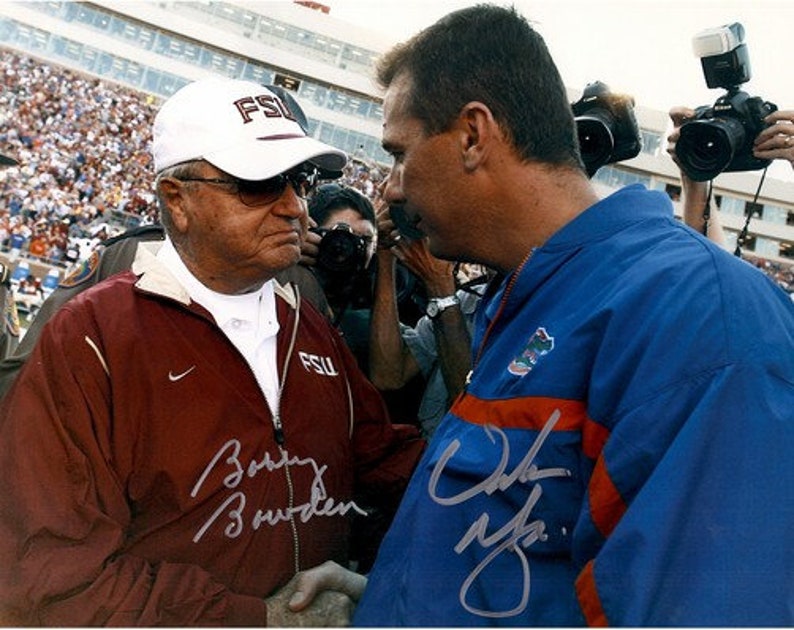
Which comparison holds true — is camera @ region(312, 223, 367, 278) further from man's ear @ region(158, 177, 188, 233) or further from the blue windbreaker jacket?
the blue windbreaker jacket

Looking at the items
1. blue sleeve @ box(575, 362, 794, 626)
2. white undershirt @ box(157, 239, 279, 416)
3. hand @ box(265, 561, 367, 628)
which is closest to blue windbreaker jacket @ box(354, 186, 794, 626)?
blue sleeve @ box(575, 362, 794, 626)

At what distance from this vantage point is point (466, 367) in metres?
2.28

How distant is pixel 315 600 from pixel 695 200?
1747mm

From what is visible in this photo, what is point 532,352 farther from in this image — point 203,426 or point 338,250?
point 338,250

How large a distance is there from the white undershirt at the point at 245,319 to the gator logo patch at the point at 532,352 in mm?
652

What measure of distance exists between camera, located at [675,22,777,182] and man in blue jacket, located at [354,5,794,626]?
1.07 m

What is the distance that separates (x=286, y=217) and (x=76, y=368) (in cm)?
62

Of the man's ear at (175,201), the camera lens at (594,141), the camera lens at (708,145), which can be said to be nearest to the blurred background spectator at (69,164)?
the camera lens at (708,145)

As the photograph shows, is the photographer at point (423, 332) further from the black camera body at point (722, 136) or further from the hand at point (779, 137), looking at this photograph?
the hand at point (779, 137)

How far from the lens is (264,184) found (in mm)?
1696

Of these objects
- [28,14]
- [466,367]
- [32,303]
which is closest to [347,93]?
[28,14]

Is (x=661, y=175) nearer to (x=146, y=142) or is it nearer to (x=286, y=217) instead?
(x=146, y=142)

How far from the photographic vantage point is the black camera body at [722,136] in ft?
7.13

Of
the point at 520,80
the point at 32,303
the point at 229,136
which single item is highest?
the point at 520,80
